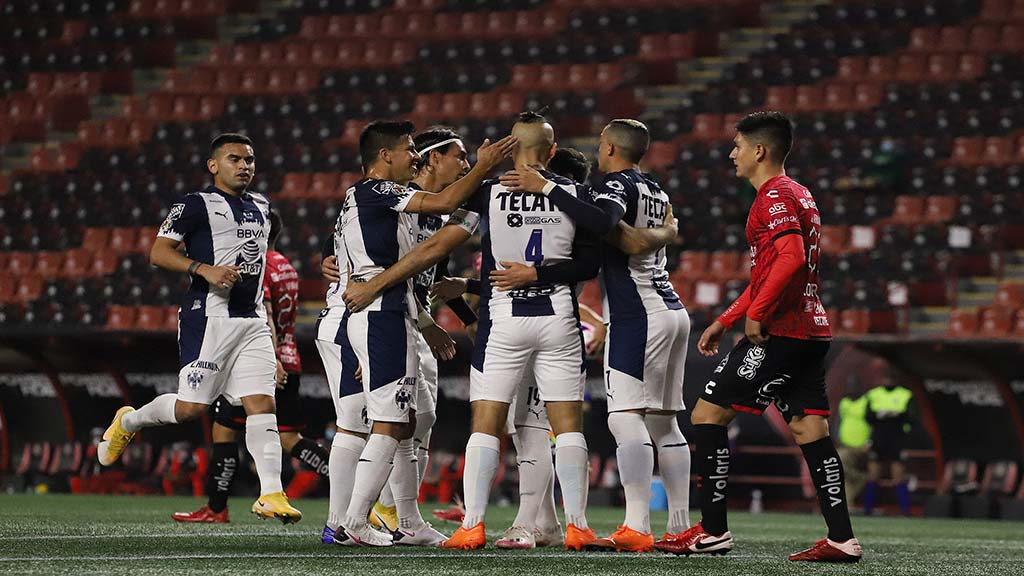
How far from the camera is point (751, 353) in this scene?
6.66 metres

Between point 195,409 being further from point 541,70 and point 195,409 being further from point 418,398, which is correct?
point 541,70

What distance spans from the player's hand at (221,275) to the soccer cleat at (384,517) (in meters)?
1.49

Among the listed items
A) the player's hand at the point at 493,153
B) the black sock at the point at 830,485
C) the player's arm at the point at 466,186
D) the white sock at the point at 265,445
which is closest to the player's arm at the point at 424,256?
the player's arm at the point at 466,186

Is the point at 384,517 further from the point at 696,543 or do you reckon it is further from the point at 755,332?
the point at 755,332

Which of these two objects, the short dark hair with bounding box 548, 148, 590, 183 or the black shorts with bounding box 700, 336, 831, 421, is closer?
the black shorts with bounding box 700, 336, 831, 421

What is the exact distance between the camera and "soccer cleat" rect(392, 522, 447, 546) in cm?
742

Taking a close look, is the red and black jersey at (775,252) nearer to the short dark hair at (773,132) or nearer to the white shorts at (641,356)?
the short dark hair at (773,132)

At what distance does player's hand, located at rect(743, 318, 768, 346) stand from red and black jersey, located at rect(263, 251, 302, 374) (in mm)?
3956

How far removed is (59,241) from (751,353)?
17.7 m

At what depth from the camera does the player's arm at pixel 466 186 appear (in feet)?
21.9

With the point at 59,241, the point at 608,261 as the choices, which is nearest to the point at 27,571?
the point at 608,261

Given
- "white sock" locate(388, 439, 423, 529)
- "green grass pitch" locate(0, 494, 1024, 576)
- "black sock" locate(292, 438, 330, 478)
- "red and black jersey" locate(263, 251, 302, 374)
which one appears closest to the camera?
"green grass pitch" locate(0, 494, 1024, 576)

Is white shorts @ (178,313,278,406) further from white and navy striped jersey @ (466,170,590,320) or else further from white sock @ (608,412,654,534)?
white sock @ (608,412,654,534)

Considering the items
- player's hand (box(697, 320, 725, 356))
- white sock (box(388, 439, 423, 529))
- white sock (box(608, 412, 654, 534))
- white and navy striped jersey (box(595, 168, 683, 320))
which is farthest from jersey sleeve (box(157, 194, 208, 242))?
player's hand (box(697, 320, 725, 356))
